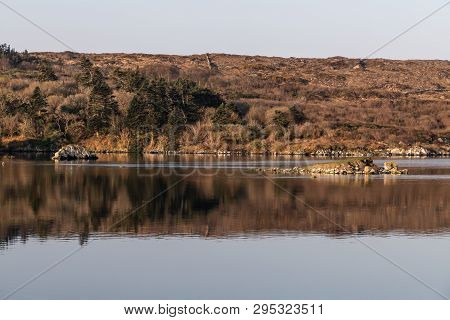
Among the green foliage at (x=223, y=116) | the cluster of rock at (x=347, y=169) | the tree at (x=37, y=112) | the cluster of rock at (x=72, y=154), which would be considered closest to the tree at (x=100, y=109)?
the tree at (x=37, y=112)

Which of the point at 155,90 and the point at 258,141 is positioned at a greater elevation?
the point at 155,90

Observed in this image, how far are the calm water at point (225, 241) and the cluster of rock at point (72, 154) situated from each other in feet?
123

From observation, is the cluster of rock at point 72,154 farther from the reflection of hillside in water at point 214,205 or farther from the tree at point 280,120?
the tree at point 280,120

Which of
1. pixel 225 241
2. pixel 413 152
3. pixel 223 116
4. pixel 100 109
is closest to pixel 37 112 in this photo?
pixel 100 109

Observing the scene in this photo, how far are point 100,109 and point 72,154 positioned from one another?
31.3 m

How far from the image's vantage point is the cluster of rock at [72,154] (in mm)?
86231

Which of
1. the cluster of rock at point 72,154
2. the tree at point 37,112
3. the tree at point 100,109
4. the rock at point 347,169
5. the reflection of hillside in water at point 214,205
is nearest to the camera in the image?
the reflection of hillside in water at point 214,205

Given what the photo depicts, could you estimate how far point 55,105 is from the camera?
124 m

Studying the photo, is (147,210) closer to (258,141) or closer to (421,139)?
(258,141)

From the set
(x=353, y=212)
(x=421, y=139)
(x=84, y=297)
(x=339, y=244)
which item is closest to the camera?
(x=84, y=297)

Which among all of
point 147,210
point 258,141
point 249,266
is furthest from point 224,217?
point 258,141

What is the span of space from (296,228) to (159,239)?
5.99 metres

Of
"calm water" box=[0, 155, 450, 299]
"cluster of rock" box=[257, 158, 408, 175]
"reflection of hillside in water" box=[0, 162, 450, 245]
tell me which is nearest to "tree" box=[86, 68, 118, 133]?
"cluster of rock" box=[257, 158, 408, 175]

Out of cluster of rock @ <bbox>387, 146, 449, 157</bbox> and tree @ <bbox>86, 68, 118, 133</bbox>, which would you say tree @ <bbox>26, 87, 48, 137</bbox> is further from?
cluster of rock @ <bbox>387, 146, 449, 157</bbox>
